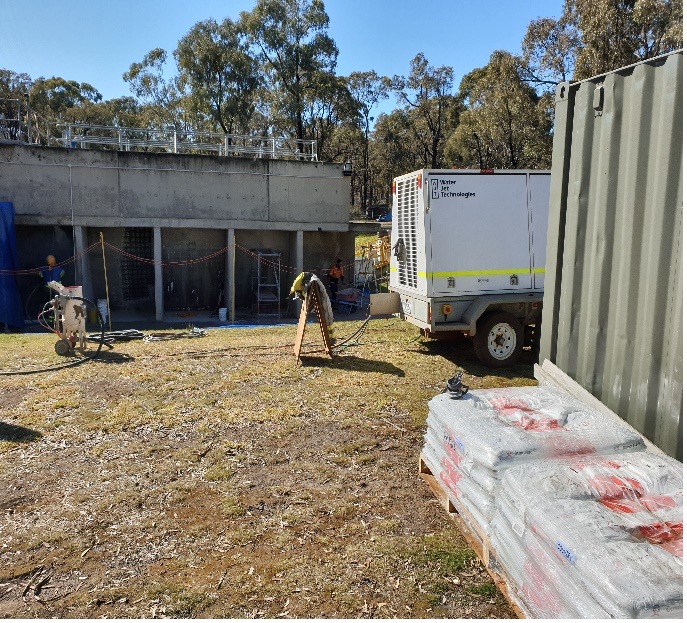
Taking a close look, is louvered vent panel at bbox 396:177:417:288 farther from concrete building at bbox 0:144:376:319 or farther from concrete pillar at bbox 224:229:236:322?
concrete pillar at bbox 224:229:236:322

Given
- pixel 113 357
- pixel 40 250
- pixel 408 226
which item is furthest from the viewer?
pixel 40 250

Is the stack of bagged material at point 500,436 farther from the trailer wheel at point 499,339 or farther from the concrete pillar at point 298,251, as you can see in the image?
the concrete pillar at point 298,251

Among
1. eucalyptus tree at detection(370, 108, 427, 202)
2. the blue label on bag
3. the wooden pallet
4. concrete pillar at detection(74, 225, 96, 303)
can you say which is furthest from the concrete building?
eucalyptus tree at detection(370, 108, 427, 202)

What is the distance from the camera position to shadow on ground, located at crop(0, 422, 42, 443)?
6.19 metres

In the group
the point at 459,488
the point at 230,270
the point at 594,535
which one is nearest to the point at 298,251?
the point at 230,270

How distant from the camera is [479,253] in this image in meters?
9.25

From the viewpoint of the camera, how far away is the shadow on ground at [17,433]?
619 cm

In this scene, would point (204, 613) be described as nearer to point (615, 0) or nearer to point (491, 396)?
point (491, 396)

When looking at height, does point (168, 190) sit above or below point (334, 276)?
above

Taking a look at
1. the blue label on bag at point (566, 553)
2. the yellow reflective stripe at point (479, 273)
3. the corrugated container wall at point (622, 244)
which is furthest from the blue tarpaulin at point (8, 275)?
the blue label on bag at point (566, 553)

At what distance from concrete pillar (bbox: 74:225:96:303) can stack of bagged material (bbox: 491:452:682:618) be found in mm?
A: 17333

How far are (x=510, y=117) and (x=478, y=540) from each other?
2784 centimetres

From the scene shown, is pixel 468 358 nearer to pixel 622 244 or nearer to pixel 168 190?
pixel 622 244

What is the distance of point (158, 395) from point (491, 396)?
4925 millimetres
